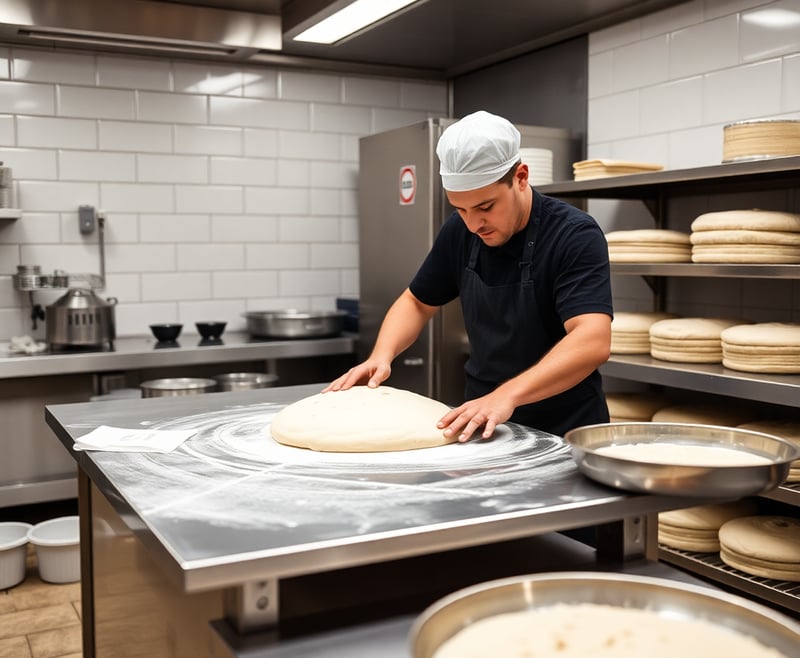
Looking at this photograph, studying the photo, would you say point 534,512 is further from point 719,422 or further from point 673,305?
point 673,305

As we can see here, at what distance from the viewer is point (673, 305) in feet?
11.8

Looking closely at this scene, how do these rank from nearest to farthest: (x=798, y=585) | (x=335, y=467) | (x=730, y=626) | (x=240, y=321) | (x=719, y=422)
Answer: (x=730, y=626)
(x=335, y=467)
(x=798, y=585)
(x=719, y=422)
(x=240, y=321)

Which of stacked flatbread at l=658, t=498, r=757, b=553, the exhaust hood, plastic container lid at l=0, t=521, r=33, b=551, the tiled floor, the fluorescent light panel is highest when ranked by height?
the exhaust hood

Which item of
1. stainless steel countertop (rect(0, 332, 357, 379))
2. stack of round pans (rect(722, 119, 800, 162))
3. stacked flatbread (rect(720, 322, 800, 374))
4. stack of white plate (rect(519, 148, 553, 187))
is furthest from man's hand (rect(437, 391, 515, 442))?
stainless steel countertop (rect(0, 332, 357, 379))

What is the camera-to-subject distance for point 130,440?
69.8 inches

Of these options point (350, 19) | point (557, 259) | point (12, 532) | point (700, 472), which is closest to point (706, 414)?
point (557, 259)

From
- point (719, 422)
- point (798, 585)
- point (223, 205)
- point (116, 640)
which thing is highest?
point (223, 205)

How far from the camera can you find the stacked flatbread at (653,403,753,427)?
2.95 meters

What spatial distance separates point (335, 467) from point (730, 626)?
2.52 ft

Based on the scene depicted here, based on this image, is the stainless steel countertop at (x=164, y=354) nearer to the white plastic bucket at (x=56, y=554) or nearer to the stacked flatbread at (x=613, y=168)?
the white plastic bucket at (x=56, y=554)

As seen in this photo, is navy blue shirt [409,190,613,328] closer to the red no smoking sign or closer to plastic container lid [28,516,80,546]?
the red no smoking sign

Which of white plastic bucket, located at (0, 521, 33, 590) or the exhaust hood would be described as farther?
the exhaust hood

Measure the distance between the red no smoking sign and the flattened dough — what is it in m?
2.19

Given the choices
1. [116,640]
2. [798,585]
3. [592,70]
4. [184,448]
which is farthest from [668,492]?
[592,70]
